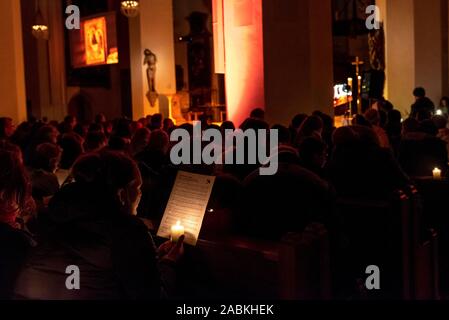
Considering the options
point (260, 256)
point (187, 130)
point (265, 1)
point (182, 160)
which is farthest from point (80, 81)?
point (260, 256)

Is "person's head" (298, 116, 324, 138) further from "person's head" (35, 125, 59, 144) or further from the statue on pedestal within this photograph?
the statue on pedestal

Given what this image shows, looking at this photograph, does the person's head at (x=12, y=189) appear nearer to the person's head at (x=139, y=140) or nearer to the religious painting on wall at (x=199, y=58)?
the person's head at (x=139, y=140)

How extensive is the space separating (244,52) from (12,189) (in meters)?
7.63

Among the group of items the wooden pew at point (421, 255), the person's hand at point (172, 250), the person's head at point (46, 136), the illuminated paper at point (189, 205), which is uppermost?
the person's head at point (46, 136)

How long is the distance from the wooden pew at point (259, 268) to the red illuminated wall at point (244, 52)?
6.92m

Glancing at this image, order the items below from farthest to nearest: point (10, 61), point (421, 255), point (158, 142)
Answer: point (10, 61)
point (158, 142)
point (421, 255)

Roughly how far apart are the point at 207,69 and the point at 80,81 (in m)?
5.60

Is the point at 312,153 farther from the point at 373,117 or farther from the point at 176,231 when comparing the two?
the point at 373,117

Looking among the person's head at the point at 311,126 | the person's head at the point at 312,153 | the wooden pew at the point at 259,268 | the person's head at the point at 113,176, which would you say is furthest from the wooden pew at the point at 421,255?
the person's head at the point at 311,126

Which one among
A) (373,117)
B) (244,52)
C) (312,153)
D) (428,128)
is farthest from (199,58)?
(312,153)

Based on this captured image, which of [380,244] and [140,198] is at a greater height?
[140,198]

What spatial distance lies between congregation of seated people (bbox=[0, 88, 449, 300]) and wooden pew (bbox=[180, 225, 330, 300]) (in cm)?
14

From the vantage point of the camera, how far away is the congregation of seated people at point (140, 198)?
117 inches

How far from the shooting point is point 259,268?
11.4 feet
